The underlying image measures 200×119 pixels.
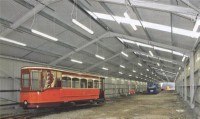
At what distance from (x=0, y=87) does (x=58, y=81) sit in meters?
5.05

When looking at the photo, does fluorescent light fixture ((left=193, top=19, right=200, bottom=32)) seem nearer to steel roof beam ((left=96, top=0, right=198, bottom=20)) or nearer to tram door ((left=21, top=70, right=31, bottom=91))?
steel roof beam ((left=96, top=0, right=198, bottom=20))

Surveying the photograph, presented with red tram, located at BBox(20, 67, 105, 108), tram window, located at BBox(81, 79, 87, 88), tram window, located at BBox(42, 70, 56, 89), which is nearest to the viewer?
red tram, located at BBox(20, 67, 105, 108)

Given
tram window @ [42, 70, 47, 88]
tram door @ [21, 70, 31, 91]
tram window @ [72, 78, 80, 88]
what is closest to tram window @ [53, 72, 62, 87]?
tram window @ [42, 70, 47, 88]

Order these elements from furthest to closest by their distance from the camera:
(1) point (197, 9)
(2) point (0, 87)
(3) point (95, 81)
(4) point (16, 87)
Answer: (3) point (95, 81)
(4) point (16, 87)
(2) point (0, 87)
(1) point (197, 9)

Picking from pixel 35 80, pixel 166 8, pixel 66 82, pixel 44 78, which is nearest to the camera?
pixel 166 8

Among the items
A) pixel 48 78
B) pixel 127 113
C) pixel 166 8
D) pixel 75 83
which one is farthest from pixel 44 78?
pixel 166 8

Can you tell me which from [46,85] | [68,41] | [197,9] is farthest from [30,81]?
[197,9]

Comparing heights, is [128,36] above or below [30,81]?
above

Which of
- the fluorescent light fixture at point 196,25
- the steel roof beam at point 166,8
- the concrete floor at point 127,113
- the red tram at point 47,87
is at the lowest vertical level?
the concrete floor at point 127,113

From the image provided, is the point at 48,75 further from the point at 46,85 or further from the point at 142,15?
the point at 142,15

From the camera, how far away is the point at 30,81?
54.6 ft

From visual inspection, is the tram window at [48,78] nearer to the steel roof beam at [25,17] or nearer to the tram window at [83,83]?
the steel roof beam at [25,17]

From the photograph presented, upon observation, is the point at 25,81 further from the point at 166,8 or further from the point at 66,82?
the point at 166,8

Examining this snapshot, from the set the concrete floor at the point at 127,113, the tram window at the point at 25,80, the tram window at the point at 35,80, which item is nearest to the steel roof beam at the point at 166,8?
the concrete floor at the point at 127,113
